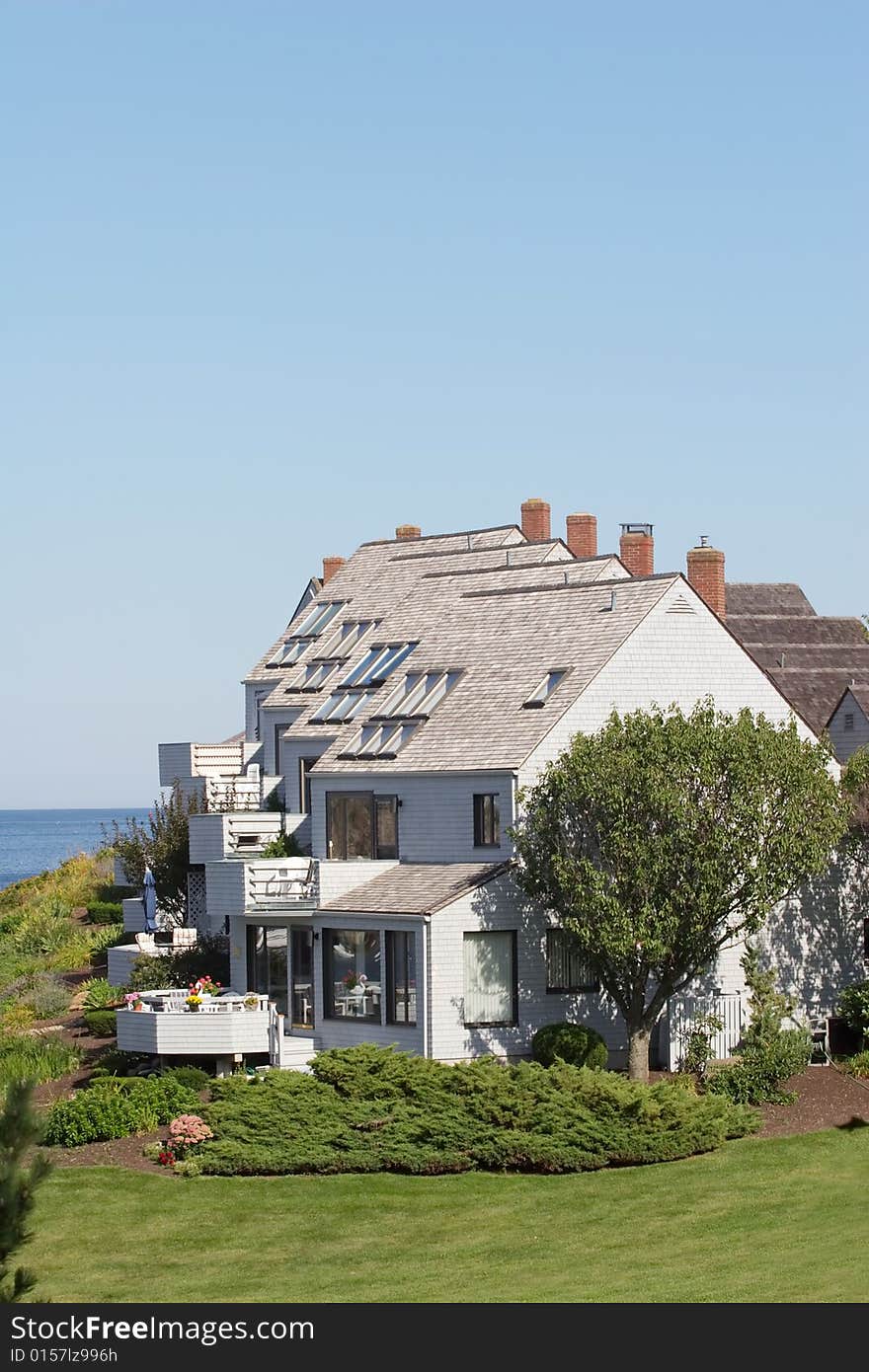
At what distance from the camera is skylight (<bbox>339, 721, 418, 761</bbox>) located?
48625mm

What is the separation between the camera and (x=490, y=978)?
4372 cm

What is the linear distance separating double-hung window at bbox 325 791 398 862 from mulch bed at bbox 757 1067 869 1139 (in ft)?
35.3

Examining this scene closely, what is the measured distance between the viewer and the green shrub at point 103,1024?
162ft

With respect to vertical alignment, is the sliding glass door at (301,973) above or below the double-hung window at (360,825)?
below

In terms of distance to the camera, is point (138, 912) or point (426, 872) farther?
point (138, 912)

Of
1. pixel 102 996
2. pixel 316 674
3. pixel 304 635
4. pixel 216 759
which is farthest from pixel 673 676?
pixel 102 996

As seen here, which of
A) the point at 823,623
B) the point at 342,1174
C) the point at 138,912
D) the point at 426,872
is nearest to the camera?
the point at 342,1174

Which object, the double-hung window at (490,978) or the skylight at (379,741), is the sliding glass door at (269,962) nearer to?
the skylight at (379,741)

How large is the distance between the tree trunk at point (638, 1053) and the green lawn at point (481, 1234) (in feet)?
14.6

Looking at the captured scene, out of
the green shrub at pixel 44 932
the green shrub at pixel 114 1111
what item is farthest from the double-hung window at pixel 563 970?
the green shrub at pixel 44 932

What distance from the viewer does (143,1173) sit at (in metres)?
37.2
